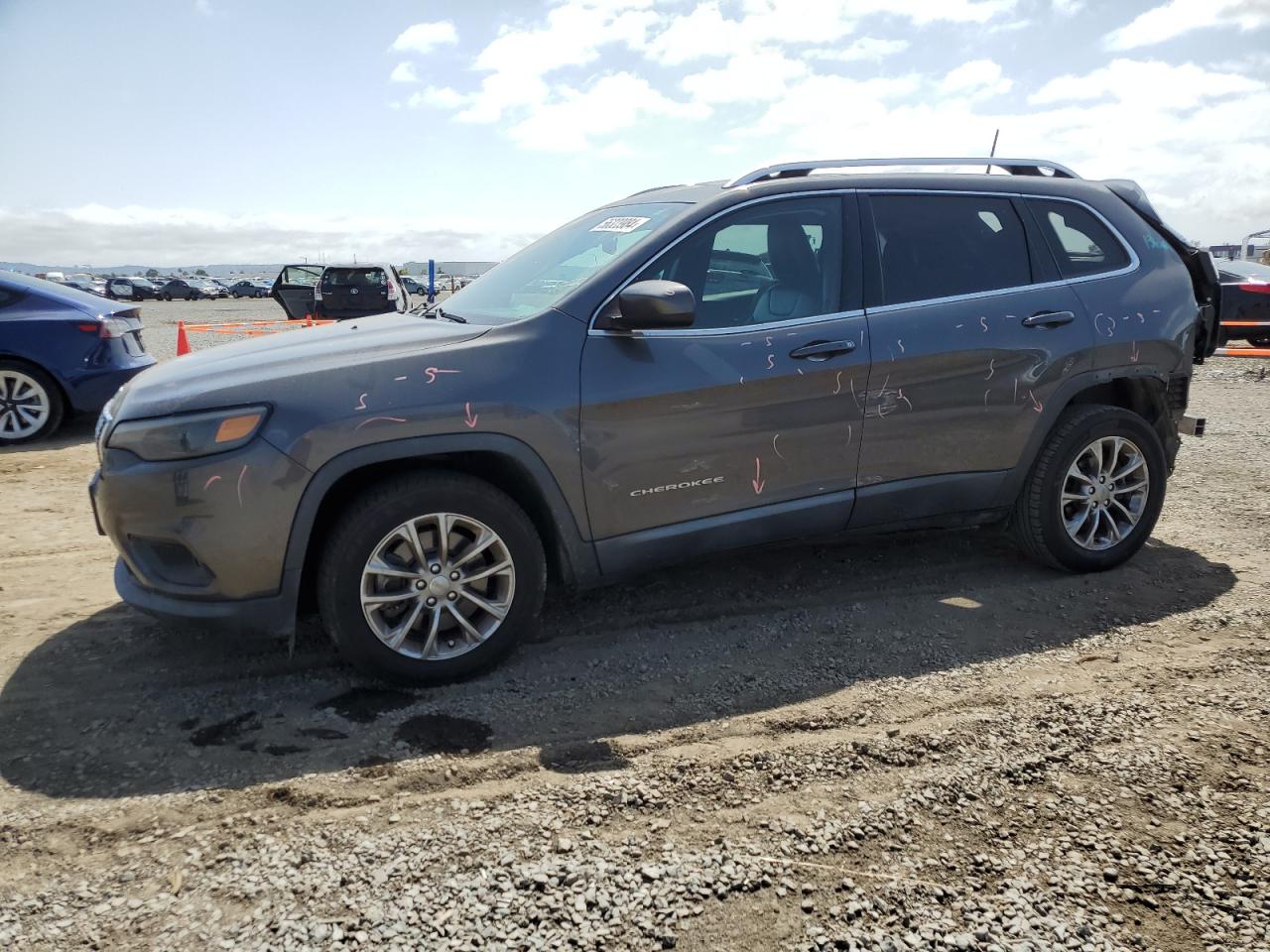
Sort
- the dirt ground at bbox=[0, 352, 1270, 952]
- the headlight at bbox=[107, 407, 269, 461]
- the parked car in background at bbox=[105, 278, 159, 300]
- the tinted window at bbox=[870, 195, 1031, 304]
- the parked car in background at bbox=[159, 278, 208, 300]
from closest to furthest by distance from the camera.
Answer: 1. the dirt ground at bbox=[0, 352, 1270, 952]
2. the headlight at bbox=[107, 407, 269, 461]
3. the tinted window at bbox=[870, 195, 1031, 304]
4. the parked car in background at bbox=[105, 278, 159, 300]
5. the parked car in background at bbox=[159, 278, 208, 300]

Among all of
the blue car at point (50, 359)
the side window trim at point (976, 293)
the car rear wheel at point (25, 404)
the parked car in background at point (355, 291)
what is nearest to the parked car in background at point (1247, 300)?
the side window trim at point (976, 293)

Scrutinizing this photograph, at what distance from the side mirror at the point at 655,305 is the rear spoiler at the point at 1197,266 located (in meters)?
2.71

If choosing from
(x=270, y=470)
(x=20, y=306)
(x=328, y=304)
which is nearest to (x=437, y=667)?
(x=270, y=470)

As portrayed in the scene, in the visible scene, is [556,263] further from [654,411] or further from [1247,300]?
[1247,300]

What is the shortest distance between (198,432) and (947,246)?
3.22 meters

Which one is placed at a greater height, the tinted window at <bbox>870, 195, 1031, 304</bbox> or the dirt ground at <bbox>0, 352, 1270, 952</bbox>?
the tinted window at <bbox>870, 195, 1031, 304</bbox>

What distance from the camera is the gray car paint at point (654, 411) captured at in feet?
10.7

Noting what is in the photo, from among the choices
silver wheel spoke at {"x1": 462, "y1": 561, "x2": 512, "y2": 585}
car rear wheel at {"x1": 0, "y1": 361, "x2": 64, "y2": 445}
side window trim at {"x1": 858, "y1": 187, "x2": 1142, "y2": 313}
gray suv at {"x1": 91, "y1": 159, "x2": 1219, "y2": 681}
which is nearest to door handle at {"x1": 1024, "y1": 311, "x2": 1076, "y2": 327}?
gray suv at {"x1": 91, "y1": 159, "x2": 1219, "y2": 681}

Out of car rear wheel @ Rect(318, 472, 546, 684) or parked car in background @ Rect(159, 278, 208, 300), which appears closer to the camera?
car rear wheel @ Rect(318, 472, 546, 684)

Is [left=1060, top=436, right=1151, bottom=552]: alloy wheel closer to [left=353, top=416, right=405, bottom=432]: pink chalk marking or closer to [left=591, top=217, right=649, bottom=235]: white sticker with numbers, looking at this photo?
[left=591, top=217, right=649, bottom=235]: white sticker with numbers

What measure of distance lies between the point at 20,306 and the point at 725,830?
8075mm

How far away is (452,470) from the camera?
138 inches

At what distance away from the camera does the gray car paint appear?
326 cm

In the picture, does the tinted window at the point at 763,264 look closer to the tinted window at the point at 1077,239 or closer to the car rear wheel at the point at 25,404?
the tinted window at the point at 1077,239
